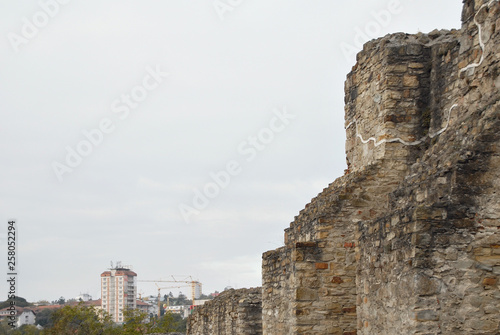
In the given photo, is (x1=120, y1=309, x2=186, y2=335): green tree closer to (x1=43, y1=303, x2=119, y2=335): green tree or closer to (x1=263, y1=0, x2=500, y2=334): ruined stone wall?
(x1=43, y1=303, x2=119, y2=335): green tree

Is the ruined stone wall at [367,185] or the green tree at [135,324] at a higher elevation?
the ruined stone wall at [367,185]

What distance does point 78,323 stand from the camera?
29.3 meters

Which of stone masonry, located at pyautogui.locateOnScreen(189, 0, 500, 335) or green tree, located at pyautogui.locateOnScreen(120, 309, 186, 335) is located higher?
stone masonry, located at pyautogui.locateOnScreen(189, 0, 500, 335)

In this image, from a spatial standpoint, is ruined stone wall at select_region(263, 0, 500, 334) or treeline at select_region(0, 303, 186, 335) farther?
treeline at select_region(0, 303, 186, 335)

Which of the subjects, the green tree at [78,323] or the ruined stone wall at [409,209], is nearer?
the ruined stone wall at [409,209]

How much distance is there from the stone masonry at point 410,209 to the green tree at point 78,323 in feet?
62.8

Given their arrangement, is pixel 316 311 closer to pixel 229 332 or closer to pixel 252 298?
pixel 252 298

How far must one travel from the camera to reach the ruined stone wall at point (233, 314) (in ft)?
44.0

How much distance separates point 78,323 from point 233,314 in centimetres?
1685

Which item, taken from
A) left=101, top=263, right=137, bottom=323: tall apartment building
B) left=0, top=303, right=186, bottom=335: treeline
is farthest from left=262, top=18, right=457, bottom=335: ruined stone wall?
left=101, top=263, right=137, bottom=323: tall apartment building

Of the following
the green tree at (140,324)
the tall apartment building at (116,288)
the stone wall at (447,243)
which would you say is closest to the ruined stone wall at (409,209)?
the stone wall at (447,243)

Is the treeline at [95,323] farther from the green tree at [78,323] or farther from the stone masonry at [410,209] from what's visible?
the stone masonry at [410,209]

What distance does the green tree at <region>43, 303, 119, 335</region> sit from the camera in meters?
28.7

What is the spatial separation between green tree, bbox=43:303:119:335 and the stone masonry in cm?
1913
